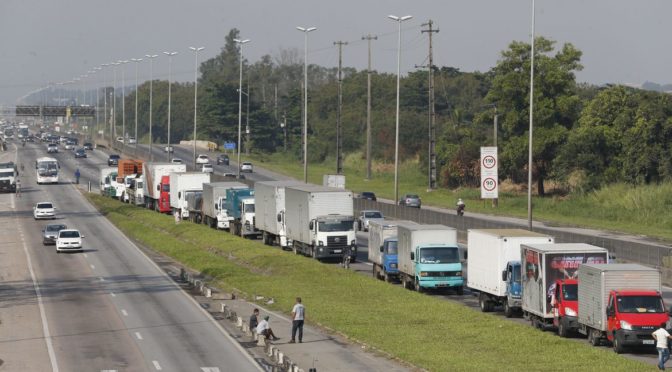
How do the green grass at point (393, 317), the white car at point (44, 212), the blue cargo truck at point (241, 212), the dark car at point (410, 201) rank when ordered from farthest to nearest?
1. the dark car at point (410, 201)
2. the white car at point (44, 212)
3. the blue cargo truck at point (241, 212)
4. the green grass at point (393, 317)

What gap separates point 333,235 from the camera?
220ft

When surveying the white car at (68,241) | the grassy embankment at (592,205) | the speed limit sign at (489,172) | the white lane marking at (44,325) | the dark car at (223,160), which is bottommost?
the white lane marking at (44,325)

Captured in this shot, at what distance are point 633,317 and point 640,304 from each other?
66cm

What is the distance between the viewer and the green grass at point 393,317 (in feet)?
116

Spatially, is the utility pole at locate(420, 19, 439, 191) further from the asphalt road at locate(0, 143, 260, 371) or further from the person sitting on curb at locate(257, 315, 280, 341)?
the person sitting on curb at locate(257, 315, 280, 341)

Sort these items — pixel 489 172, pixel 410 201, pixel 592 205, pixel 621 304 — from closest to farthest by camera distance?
pixel 621 304 → pixel 489 172 → pixel 592 205 → pixel 410 201

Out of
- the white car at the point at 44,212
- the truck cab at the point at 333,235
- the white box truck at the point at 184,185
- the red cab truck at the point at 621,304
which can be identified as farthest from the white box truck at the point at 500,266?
the white car at the point at 44,212

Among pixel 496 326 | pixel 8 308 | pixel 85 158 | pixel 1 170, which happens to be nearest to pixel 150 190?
pixel 1 170

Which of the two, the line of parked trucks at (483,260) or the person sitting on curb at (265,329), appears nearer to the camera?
the line of parked trucks at (483,260)

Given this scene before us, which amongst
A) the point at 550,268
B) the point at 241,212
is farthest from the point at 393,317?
the point at 241,212

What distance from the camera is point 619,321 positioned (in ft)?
121

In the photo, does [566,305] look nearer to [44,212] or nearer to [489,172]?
[489,172]

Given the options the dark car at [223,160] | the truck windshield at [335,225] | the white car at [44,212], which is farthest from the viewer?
the dark car at [223,160]

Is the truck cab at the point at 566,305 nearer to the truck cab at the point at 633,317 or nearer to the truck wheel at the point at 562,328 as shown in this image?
the truck wheel at the point at 562,328
